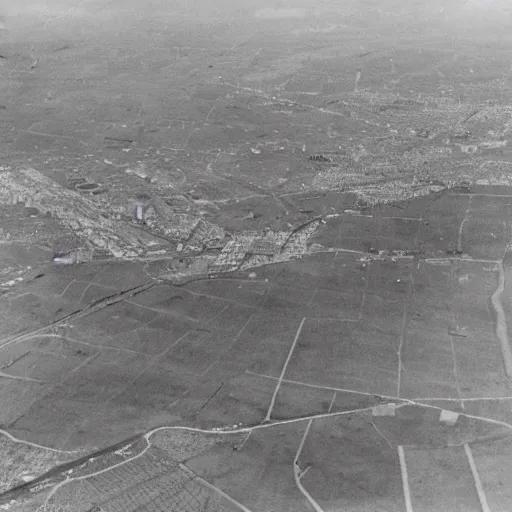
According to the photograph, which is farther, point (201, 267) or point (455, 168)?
point (455, 168)

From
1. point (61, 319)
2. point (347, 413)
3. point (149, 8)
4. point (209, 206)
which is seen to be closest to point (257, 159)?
point (209, 206)

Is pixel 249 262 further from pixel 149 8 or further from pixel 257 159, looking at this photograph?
pixel 149 8

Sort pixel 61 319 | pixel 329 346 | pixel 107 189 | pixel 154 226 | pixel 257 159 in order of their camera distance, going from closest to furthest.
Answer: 1. pixel 329 346
2. pixel 61 319
3. pixel 154 226
4. pixel 107 189
5. pixel 257 159

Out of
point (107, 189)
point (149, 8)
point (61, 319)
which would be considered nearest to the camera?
point (61, 319)

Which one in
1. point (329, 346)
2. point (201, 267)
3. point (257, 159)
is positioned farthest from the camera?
point (257, 159)

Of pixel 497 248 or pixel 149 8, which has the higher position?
pixel 149 8

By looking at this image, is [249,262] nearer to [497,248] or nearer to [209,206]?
[209,206]

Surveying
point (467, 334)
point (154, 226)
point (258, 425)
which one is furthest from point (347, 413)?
point (154, 226)
